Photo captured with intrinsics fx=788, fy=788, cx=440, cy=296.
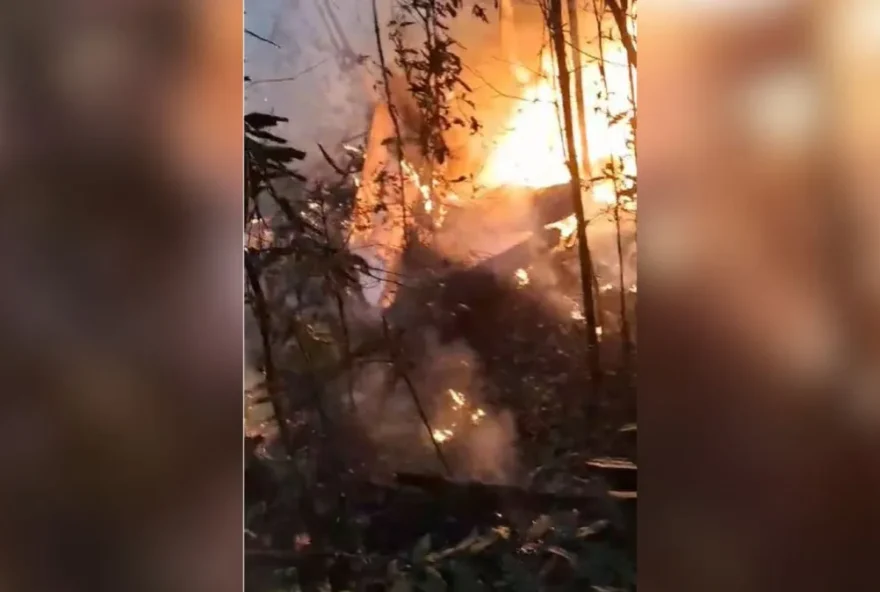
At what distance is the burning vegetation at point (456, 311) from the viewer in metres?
0.99

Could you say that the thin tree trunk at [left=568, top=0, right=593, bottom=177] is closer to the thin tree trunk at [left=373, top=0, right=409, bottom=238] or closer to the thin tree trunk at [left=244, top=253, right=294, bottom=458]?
the thin tree trunk at [left=373, top=0, right=409, bottom=238]

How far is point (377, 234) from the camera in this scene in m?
1.00

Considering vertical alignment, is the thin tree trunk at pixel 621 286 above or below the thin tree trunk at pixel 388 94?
below

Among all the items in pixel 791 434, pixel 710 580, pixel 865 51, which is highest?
pixel 865 51

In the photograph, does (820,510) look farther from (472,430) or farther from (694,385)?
(472,430)

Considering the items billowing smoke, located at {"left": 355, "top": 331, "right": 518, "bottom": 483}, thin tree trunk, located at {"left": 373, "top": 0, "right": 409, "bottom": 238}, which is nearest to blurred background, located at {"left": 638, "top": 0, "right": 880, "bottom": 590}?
billowing smoke, located at {"left": 355, "top": 331, "right": 518, "bottom": 483}

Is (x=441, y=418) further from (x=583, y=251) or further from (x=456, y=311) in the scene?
(x=583, y=251)

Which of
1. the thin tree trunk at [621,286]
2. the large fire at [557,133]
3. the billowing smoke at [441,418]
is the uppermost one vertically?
the large fire at [557,133]

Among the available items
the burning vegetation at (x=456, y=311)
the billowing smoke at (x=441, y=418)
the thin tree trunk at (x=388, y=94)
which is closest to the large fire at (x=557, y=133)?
the burning vegetation at (x=456, y=311)

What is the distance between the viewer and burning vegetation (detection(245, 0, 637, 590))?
0.99m

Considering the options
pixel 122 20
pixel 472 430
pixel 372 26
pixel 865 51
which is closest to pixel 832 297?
pixel 865 51

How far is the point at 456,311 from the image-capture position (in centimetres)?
100

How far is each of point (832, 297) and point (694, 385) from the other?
0.20 m

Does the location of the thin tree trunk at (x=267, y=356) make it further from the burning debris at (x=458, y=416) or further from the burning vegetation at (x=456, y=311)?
the burning debris at (x=458, y=416)
